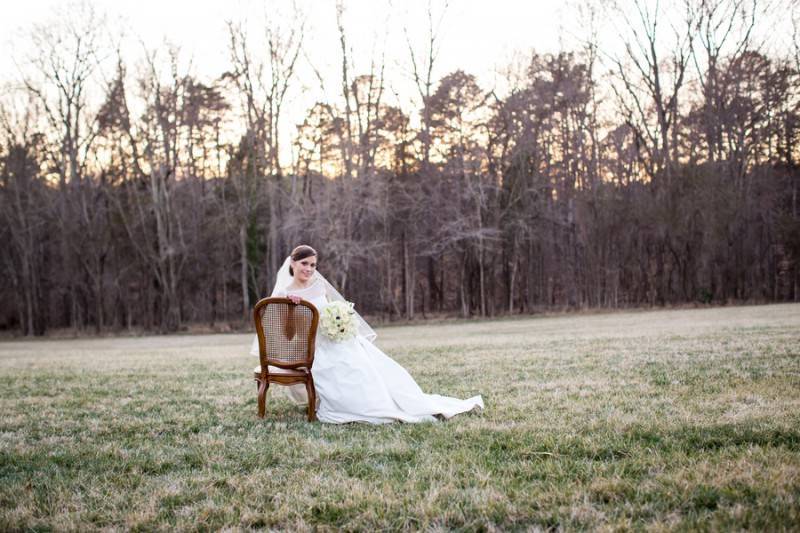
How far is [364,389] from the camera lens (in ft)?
20.0

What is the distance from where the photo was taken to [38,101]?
33.8 metres

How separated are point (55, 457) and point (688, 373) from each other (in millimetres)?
7067

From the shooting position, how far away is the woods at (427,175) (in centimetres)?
3222

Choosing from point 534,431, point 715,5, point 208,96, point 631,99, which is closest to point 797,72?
point 715,5

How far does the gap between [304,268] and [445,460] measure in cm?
323

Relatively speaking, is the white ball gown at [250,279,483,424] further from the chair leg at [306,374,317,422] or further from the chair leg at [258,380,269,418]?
the chair leg at [258,380,269,418]

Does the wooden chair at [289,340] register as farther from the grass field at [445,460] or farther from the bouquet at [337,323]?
the grass field at [445,460]

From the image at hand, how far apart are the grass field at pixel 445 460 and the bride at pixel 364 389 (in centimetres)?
29

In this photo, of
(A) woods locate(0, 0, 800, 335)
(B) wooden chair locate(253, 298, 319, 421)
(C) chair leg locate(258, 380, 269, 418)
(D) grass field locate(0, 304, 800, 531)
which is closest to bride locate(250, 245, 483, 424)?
(B) wooden chair locate(253, 298, 319, 421)

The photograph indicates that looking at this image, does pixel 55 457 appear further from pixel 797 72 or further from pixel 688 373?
pixel 797 72

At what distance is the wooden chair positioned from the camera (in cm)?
616

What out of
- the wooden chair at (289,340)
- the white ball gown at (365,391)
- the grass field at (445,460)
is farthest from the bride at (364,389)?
the grass field at (445,460)

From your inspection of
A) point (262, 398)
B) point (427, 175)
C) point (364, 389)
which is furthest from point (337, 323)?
point (427, 175)

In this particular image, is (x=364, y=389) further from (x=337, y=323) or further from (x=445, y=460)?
(x=445, y=460)
